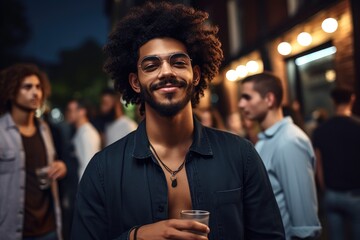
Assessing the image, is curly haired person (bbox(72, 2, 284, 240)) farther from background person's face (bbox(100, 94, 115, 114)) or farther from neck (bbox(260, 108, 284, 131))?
background person's face (bbox(100, 94, 115, 114))

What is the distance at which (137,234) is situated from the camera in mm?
2117

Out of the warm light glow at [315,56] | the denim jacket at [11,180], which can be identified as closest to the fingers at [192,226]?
the denim jacket at [11,180]

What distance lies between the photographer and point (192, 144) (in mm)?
2402

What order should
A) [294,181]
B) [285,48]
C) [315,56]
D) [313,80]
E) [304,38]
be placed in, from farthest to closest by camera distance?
1. [285,48]
2. [313,80]
3. [315,56]
4. [304,38]
5. [294,181]

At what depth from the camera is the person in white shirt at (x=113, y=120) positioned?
680 cm

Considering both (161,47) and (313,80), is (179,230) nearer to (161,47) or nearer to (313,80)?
(161,47)

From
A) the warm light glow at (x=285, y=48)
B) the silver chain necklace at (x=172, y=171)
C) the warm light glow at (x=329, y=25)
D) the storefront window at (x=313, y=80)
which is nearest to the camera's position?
the silver chain necklace at (x=172, y=171)

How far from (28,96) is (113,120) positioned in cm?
272

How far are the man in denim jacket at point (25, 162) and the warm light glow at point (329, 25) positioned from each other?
244 inches

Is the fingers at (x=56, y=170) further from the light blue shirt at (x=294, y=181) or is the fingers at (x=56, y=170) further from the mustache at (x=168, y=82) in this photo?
the mustache at (x=168, y=82)

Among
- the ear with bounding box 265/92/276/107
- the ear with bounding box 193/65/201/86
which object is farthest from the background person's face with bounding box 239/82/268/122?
the ear with bounding box 193/65/201/86

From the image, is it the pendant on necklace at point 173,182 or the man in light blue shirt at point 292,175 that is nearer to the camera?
the pendant on necklace at point 173,182

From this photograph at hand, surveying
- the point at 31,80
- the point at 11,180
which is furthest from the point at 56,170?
the point at 31,80

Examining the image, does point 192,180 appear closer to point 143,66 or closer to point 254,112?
point 143,66
